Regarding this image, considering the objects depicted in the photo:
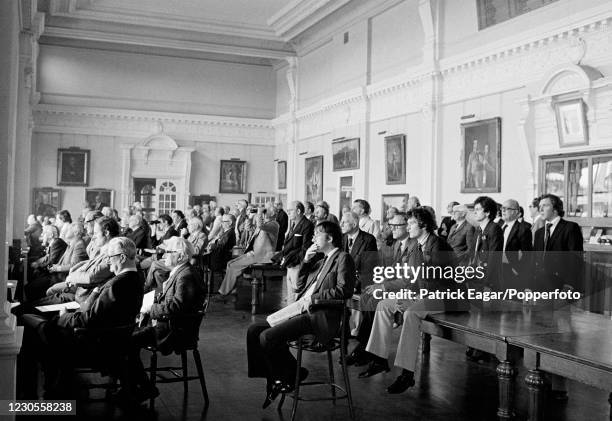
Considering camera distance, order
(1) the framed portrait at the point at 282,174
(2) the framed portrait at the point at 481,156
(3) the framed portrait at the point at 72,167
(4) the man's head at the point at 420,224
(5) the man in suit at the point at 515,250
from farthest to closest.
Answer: (1) the framed portrait at the point at 282,174 → (3) the framed portrait at the point at 72,167 → (2) the framed portrait at the point at 481,156 → (5) the man in suit at the point at 515,250 → (4) the man's head at the point at 420,224

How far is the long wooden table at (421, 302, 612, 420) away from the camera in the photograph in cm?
439

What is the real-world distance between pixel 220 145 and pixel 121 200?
4.07m

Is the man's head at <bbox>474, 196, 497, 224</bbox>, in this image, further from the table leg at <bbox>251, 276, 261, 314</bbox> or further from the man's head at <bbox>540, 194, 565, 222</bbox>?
the table leg at <bbox>251, 276, 261, 314</bbox>

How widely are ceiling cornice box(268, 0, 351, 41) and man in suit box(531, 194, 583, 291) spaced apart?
37.1 feet

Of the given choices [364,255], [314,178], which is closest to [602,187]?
[364,255]

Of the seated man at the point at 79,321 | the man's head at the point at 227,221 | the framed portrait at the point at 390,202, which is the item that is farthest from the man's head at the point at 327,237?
the framed portrait at the point at 390,202

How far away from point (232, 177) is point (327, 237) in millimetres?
18905

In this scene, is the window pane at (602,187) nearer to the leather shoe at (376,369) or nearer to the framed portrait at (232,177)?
the leather shoe at (376,369)

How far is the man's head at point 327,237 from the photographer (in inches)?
242

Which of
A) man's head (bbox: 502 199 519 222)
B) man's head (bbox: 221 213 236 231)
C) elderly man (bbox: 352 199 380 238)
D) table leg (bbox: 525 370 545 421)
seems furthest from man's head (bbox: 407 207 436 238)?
man's head (bbox: 221 213 236 231)

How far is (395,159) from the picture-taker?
16.1m

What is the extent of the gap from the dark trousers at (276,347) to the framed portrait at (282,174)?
706 inches

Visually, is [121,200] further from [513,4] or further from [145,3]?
[513,4]

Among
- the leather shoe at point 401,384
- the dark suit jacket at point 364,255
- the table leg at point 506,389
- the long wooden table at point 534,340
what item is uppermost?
the dark suit jacket at point 364,255
